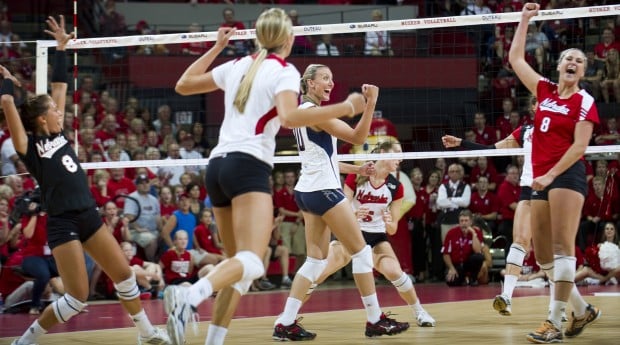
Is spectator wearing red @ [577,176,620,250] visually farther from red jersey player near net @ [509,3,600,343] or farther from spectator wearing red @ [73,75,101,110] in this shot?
spectator wearing red @ [73,75,101,110]

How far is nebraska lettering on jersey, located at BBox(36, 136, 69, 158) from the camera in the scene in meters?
6.70

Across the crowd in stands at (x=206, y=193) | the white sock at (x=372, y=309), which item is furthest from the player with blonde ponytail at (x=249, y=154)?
the crowd in stands at (x=206, y=193)

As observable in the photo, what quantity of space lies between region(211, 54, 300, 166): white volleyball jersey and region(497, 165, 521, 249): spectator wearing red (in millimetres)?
9869

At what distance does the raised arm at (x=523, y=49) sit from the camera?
7023 millimetres

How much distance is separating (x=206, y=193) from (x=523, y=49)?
27.7 ft

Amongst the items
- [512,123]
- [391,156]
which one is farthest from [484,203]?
[391,156]

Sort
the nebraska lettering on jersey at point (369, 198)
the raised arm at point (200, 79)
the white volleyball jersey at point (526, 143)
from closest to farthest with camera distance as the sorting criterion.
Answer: the raised arm at point (200, 79), the nebraska lettering on jersey at point (369, 198), the white volleyball jersey at point (526, 143)

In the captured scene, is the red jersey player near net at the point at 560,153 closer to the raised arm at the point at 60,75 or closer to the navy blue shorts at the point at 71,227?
the navy blue shorts at the point at 71,227

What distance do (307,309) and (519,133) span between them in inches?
130

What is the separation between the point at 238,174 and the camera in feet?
18.1

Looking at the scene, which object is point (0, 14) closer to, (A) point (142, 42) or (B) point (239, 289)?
(A) point (142, 42)

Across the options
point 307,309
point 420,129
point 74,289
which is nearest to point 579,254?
point 420,129

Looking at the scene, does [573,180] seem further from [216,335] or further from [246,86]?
[216,335]

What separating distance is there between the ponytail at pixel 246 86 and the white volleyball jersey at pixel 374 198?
3485mm
